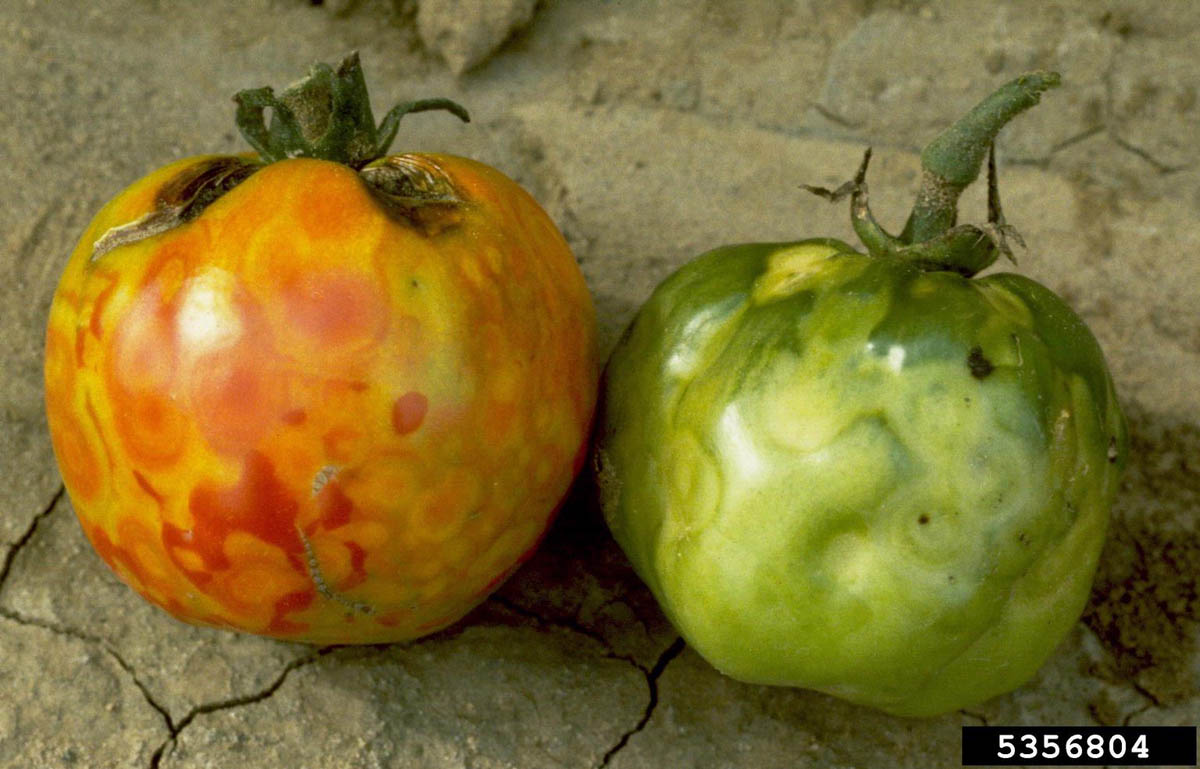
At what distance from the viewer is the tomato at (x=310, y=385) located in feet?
4.91

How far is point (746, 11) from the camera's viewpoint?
2.66m

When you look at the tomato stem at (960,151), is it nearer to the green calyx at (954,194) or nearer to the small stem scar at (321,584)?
the green calyx at (954,194)

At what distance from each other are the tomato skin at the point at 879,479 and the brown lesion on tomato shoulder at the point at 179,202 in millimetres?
624

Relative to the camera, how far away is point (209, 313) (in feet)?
4.92

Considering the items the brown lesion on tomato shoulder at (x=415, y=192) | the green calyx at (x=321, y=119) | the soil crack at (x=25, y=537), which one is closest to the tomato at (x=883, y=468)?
the brown lesion on tomato shoulder at (x=415, y=192)

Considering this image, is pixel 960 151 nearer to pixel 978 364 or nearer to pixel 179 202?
pixel 978 364

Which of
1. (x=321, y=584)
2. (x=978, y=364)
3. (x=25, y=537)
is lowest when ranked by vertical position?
(x=25, y=537)

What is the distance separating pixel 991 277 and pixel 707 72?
1.02 m

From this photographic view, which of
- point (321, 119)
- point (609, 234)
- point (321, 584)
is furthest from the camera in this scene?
point (609, 234)

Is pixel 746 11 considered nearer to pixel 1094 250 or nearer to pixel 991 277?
pixel 1094 250

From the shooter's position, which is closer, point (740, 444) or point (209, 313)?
point (209, 313)

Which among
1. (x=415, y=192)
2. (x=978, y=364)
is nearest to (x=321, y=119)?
(x=415, y=192)

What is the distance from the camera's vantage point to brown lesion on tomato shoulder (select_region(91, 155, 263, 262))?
161 centimetres

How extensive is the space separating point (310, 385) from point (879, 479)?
0.68m
